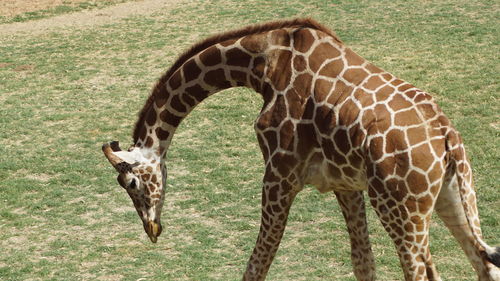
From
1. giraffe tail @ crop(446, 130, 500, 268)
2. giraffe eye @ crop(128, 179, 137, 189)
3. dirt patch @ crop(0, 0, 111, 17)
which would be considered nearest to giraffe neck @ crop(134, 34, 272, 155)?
giraffe eye @ crop(128, 179, 137, 189)

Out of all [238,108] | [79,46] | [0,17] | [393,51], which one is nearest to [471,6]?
[393,51]

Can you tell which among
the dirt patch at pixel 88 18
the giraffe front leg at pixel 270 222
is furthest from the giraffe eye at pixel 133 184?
the dirt patch at pixel 88 18

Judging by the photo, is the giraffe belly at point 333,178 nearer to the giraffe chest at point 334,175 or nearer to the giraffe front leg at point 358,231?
the giraffe chest at point 334,175

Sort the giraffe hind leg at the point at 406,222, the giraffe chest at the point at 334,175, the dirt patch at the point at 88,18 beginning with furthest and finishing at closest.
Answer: the dirt patch at the point at 88,18, the giraffe chest at the point at 334,175, the giraffe hind leg at the point at 406,222

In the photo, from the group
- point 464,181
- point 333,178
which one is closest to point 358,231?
point 333,178

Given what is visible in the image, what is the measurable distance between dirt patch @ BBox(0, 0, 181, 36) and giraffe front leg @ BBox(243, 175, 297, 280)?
41.8 ft

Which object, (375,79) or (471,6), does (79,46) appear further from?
(375,79)

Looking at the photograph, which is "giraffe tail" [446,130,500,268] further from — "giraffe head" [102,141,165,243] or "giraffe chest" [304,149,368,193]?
"giraffe head" [102,141,165,243]

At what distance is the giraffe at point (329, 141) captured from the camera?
5750 millimetres

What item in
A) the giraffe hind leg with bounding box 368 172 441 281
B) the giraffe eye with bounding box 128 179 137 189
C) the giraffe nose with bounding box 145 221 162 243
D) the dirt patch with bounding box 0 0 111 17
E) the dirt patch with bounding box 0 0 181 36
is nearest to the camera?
the giraffe hind leg with bounding box 368 172 441 281

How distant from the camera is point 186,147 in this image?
11.3 m

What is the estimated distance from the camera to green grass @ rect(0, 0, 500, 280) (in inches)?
329

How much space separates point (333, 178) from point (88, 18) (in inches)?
556

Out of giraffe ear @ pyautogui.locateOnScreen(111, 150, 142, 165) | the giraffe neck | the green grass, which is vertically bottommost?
the green grass
